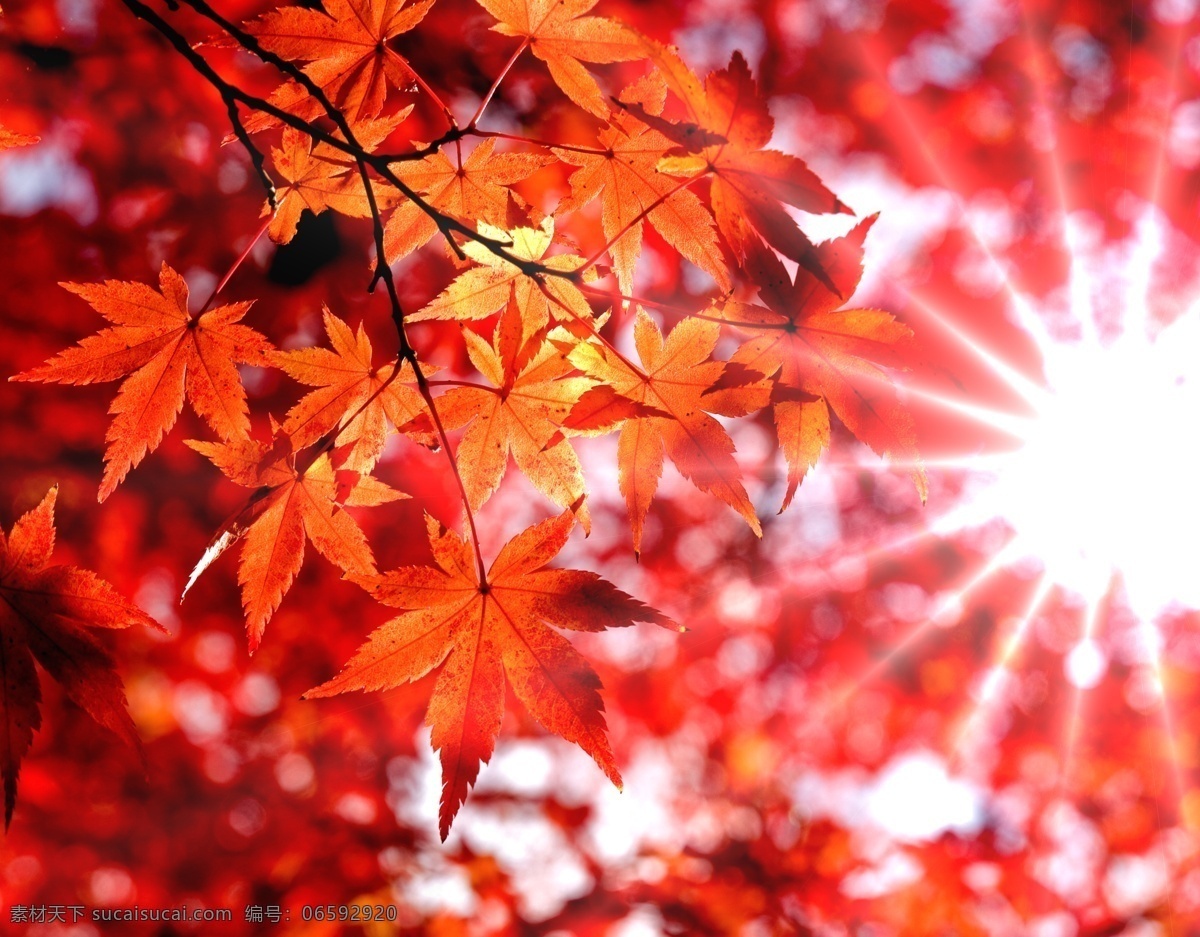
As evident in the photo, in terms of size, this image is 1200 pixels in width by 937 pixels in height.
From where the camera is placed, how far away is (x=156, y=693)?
467cm

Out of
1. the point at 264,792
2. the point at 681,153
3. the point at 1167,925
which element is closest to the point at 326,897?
the point at 264,792

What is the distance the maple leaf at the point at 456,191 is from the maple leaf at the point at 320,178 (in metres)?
0.05

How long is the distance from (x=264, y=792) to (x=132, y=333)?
14.7ft

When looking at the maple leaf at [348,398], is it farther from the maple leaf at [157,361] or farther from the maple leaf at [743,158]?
the maple leaf at [743,158]

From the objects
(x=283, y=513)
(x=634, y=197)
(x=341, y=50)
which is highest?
(x=341, y=50)

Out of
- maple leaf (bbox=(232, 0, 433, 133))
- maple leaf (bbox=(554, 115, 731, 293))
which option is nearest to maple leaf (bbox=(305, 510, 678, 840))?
maple leaf (bbox=(554, 115, 731, 293))

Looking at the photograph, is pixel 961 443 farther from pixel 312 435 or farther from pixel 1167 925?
pixel 312 435

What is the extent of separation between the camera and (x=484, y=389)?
3.40 feet

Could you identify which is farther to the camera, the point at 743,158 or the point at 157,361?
the point at 157,361

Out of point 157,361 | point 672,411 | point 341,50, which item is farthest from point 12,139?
point 672,411

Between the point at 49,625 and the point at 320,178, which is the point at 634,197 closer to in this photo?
the point at 320,178

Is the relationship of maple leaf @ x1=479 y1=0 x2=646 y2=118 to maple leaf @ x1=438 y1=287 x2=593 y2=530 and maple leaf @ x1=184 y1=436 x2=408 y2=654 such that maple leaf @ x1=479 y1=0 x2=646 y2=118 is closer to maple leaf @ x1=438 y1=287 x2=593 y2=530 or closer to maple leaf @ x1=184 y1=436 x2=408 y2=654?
maple leaf @ x1=438 y1=287 x2=593 y2=530

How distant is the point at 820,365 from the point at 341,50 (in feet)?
2.68

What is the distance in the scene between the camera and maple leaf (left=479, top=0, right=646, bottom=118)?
1.03m
